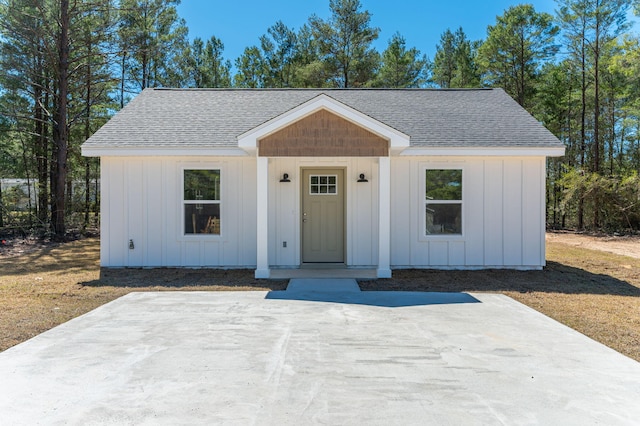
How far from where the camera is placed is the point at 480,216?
8.96 meters

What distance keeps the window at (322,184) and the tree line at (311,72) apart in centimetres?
947

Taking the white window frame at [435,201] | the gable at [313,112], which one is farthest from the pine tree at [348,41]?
the white window frame at [435,201]

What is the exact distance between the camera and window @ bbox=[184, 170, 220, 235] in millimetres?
8992

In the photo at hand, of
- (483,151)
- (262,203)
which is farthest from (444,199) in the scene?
(262,203)

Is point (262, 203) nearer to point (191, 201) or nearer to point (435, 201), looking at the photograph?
point (191, 201)

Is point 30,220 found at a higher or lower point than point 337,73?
lower

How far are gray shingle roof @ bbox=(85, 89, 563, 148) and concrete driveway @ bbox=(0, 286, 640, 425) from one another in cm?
436

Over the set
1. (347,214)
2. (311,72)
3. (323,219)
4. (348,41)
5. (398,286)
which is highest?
(348,41)

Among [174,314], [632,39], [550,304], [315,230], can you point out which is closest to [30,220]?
[315,230]

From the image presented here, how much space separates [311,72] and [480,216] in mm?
14724

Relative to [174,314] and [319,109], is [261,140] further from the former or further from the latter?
[174,314]

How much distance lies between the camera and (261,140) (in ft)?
25.2

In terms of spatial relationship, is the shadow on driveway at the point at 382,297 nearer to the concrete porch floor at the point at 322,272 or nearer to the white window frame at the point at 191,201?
the concrete porch floor at the point at 322,272

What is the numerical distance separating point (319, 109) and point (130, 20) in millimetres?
13341
